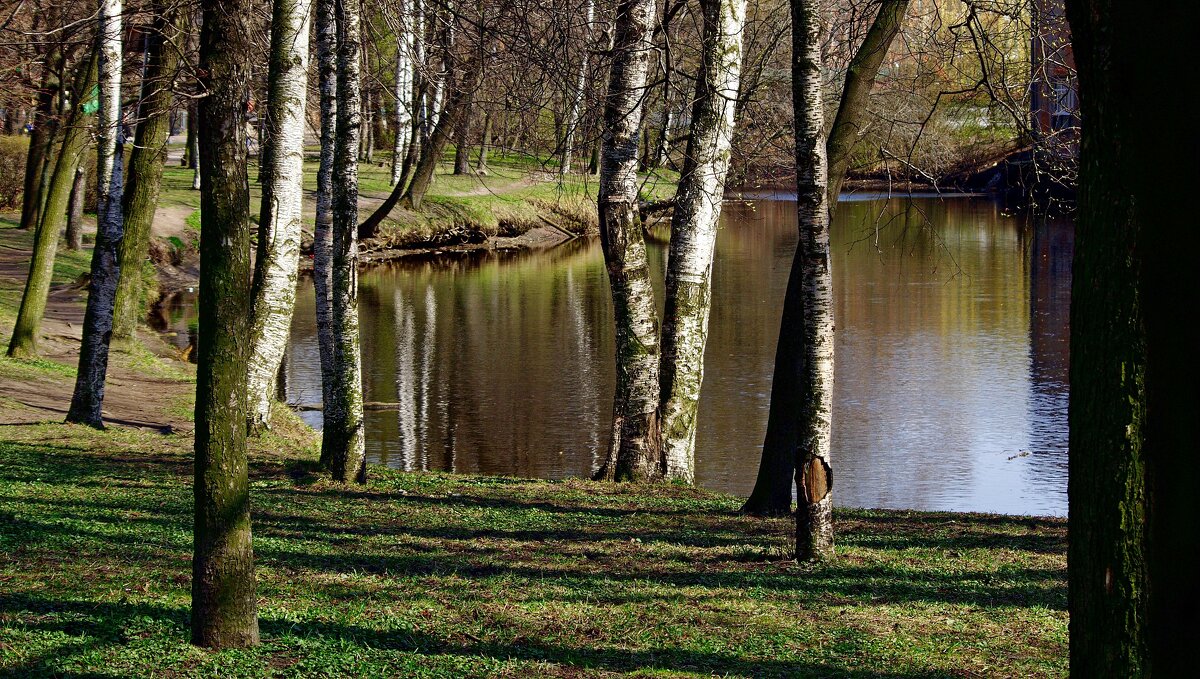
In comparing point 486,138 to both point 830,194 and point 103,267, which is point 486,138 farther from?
point 830,194

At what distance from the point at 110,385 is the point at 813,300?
11573mm

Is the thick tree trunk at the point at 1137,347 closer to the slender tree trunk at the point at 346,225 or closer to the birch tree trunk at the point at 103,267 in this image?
the slender tree trunk at the point at 346,225

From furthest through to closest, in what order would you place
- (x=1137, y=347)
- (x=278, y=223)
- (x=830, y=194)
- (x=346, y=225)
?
(x=278, y=223) → (x=346, y=225) → (x=830, y=194) → (x=1137, y=347)

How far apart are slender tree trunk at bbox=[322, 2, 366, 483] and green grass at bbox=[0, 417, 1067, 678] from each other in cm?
78

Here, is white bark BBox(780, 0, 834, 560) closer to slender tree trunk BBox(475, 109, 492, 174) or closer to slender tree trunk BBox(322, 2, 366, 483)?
slender tree trunk BBox(475, 109, 492, 174)

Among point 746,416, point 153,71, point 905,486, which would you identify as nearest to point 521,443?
point 746,416

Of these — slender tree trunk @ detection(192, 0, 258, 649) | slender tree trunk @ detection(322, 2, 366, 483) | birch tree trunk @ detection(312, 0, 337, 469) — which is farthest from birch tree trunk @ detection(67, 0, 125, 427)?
slender tree trunk @ detection(192, 0, 258, 649)

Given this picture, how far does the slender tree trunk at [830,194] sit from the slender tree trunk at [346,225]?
3471mm

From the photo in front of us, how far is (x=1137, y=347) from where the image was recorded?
3391 mm

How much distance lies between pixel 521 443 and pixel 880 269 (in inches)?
728

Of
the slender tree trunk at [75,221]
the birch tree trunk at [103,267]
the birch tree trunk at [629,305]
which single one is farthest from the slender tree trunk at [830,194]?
the slender tree trunk at [75,221]

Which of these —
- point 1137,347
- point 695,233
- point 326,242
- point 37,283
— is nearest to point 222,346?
point 1137,347

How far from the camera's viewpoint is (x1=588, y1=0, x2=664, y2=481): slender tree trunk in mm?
10906

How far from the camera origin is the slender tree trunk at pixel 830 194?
9102 millimetres
